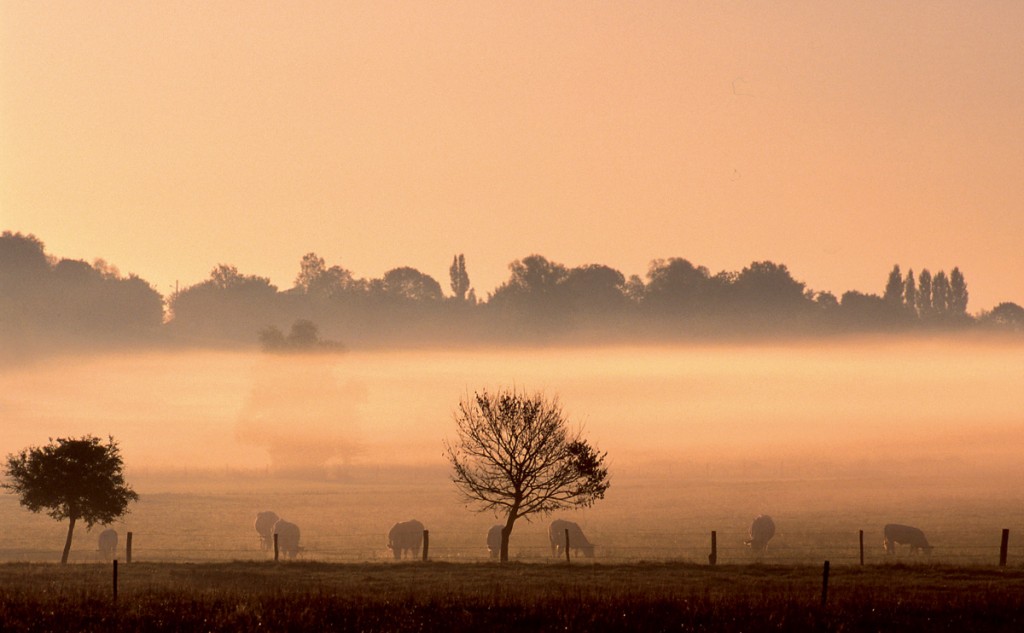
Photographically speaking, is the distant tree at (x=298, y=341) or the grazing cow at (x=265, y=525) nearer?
the grazing cow at (x=265, y=525)

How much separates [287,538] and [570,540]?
54.6 ft

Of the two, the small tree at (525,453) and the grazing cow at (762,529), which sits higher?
the small tree at (525,453)

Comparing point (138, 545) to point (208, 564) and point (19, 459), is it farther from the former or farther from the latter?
point (208, 564)

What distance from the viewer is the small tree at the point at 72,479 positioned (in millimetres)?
61906

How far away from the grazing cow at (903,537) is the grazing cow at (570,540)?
620 inches

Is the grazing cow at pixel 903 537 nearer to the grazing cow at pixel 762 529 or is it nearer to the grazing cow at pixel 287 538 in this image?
the grazing cow at pixel 762 529

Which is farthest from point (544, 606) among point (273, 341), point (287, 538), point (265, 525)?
point (273, 341)

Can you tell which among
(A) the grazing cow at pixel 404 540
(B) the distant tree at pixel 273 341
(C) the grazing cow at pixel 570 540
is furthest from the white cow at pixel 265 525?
(B) the distant tree at pixel 273 341

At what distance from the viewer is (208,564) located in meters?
53.0

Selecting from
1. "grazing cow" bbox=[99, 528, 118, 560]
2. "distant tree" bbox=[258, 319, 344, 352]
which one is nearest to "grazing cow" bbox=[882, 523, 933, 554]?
"grazing cow" bbox=[99, 528, 118, 560]

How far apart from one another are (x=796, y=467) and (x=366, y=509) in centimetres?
9413

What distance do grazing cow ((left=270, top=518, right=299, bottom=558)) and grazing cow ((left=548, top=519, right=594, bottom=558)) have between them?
14417 mm

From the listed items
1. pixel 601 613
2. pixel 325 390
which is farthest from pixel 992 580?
pixel 325 390

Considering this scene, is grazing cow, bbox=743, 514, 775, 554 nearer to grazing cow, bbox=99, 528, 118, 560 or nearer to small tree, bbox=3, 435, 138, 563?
small tree, bbox=3, 435, 138, 563
